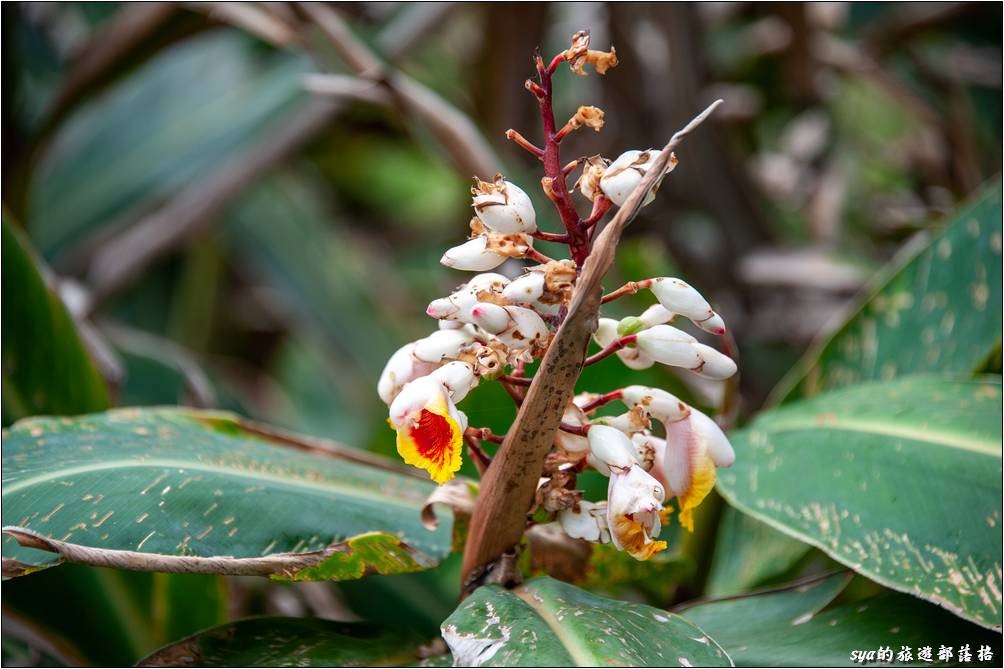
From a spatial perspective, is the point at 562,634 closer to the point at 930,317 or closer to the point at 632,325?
the point at 632,325

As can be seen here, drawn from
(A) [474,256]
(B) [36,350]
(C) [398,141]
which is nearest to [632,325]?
(A) [474,256]

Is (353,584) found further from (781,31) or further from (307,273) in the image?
(781,31)

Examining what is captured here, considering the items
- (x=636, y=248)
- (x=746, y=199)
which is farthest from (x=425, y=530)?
(x=746, y=199)

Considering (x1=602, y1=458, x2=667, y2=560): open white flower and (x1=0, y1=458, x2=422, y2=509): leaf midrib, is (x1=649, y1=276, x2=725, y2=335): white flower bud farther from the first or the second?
(x1=0, y1=458, x2=422, y2=509): leaf midrib

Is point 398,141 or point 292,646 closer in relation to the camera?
point 292,646

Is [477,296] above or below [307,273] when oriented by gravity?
above

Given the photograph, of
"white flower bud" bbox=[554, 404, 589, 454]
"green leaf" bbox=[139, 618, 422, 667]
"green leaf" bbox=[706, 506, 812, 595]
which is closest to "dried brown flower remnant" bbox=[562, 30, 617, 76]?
"white flower bud" bbox=[554, 404, 589, 454]
